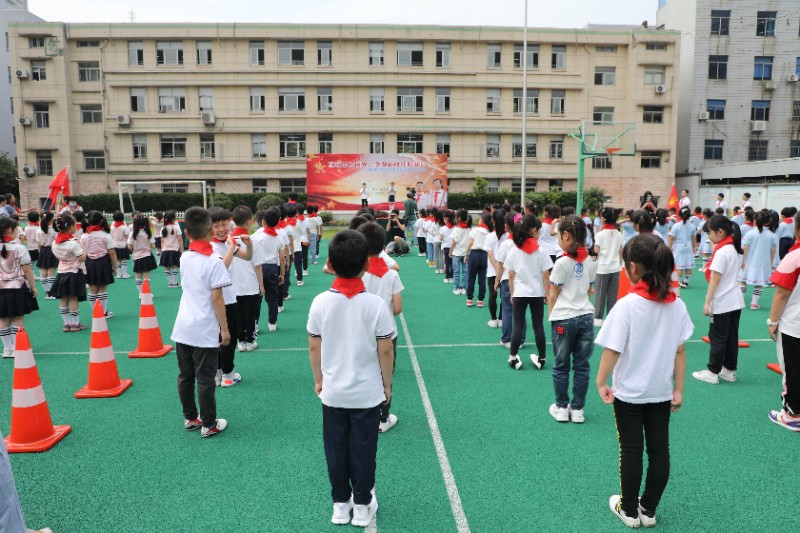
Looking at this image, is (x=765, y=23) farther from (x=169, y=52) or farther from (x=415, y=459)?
A: (x=415, y=459)

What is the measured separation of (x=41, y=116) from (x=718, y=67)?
146 feet

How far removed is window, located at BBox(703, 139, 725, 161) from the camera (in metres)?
37.8

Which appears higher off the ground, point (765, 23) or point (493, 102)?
point (765, 23)

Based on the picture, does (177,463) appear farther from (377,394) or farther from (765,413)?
(765,413)

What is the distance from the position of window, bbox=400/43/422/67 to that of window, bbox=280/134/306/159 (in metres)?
8.07

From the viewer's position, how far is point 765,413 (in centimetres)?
502

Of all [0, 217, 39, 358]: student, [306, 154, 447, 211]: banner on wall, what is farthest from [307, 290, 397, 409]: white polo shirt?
[306, 154, 447, 211]: banner on wall

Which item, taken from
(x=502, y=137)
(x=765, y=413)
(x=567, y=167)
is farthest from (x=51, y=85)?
(x=765, y=413)

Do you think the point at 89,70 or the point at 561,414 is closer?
the point at 561,414

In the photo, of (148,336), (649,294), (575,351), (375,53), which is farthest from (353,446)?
(375,53)

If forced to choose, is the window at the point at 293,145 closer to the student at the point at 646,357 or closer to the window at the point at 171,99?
the window at the point at 171,99

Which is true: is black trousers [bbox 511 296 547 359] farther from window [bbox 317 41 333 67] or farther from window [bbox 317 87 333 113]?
window [bbox 317 41 333 67]

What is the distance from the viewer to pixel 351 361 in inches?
123

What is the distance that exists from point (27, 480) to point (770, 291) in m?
13.1
